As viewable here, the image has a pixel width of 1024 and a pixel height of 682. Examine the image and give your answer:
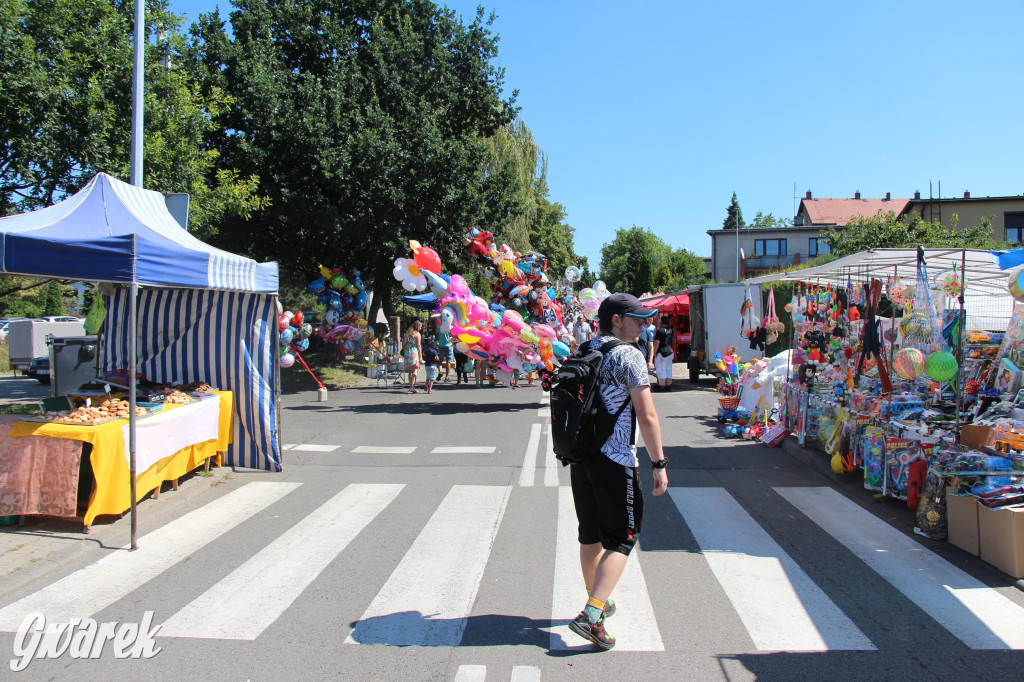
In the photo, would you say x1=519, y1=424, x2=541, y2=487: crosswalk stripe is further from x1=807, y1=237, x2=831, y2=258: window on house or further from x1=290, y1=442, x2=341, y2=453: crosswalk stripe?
x1=807, y1=237, x2=831, y2=258: window on house

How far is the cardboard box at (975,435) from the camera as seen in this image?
19.1 feet

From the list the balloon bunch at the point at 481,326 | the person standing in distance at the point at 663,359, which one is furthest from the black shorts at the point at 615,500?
the person standing in distance at the point at 663,359

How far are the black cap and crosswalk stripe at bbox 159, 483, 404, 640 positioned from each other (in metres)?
2.82

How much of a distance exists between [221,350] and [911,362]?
7802mm

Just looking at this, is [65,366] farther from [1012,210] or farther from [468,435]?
[1012,210]

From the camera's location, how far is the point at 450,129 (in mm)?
20969

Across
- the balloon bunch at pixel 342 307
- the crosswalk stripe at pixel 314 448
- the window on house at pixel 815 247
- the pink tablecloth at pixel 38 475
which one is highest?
the window on house at pixel 815 247

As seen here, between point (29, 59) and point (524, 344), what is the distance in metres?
9.14

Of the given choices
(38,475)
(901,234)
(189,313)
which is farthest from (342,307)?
(901,234)

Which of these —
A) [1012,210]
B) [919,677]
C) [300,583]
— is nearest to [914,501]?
[919,677]

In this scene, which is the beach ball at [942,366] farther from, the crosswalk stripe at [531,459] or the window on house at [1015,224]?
the window on house at [1015,224]

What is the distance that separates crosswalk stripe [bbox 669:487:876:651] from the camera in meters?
3.95

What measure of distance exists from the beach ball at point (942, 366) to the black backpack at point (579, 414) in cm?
436

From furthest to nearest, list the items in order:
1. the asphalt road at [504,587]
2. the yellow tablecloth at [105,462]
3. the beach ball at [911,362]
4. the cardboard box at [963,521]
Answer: the beach ball at [911,362] < the yellow tablecloth at [105,462] < the cardboard box at [963,521] < the asphalt road at [504,587]
